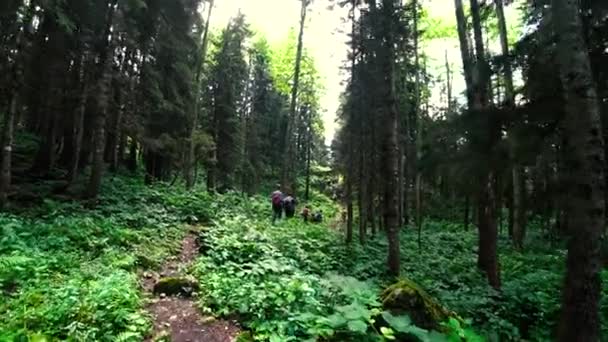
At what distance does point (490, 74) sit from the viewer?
205 inches

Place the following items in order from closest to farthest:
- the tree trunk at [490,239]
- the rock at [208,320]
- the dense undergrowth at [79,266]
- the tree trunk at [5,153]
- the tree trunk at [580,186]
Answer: the tree trunk at [580,186]
the dense undergrowth at [79,266]
the rock at [208,320]
the tree trunk at [490,239]
the tree trunk at [5,153]

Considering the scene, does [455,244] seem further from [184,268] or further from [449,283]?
[184,268]

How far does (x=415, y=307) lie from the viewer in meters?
4.73

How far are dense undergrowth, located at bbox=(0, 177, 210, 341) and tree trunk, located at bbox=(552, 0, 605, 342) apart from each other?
172 inches

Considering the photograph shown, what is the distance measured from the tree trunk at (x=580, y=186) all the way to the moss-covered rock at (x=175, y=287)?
5142 millimetres

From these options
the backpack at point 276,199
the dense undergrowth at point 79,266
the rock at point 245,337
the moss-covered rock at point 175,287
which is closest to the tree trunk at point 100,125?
the dense undergrowth at point 79,266

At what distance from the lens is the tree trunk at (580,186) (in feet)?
11.7

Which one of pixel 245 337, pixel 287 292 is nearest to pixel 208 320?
pixel 245 337

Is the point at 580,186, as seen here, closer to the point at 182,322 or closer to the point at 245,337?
the point at 245,337

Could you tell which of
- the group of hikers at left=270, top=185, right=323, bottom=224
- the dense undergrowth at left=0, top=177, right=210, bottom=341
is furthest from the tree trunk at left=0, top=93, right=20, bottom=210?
the group of hikers at left=270, top=185, right=323, bottom=224

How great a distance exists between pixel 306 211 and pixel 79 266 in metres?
15.1

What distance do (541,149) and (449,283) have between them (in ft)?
19.6

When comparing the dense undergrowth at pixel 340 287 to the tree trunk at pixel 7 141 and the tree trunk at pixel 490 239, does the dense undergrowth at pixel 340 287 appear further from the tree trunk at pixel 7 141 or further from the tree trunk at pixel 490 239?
the tree trunk at pixel 7 141

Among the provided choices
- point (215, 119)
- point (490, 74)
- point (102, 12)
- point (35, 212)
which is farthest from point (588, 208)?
point (215, 119)
